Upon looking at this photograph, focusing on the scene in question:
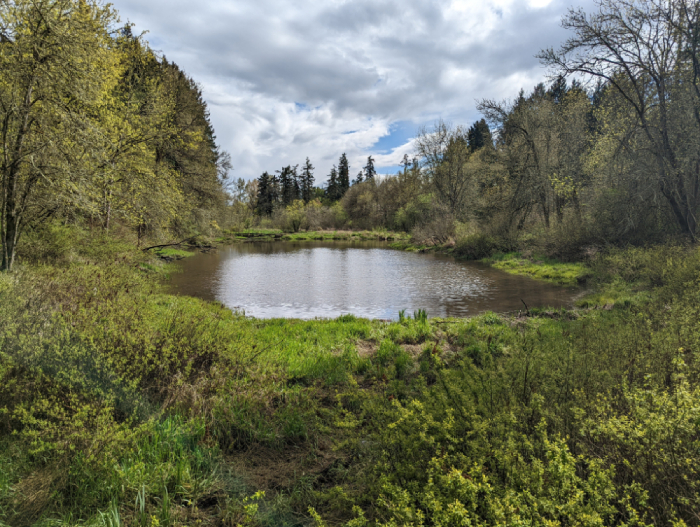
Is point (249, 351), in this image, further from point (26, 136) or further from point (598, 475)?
point (26, 136)

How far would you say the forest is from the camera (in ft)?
7.46

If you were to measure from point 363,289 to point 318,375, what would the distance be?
9.44m

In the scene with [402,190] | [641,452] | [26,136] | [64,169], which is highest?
[402,190]

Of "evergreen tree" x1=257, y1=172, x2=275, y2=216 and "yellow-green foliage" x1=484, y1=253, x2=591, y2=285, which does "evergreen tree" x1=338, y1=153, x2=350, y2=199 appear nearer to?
"evergreen tree" x1=257, y1=172, x2=275, y2=216

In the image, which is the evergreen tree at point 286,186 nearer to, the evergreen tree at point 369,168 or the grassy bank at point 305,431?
the evergreen tree at point 369,168

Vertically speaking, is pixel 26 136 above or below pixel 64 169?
above

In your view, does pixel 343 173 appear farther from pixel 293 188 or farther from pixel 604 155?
pixel 604 155

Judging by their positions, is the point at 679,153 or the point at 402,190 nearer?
the point at 679,153

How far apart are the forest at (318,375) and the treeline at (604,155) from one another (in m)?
0.13

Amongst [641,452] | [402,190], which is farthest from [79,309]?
[402,190]

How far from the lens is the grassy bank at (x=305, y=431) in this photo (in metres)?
2.11

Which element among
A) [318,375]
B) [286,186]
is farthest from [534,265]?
[286,186]

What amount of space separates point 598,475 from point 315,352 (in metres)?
4.73

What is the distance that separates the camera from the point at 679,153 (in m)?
12.4
